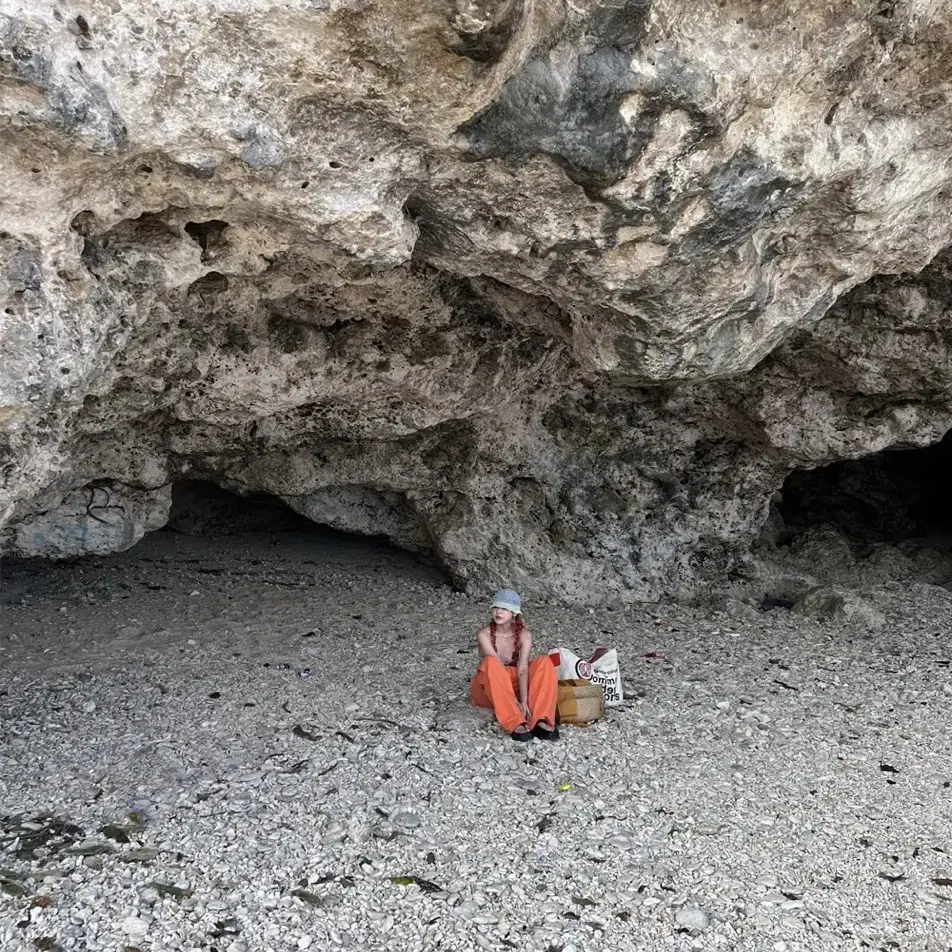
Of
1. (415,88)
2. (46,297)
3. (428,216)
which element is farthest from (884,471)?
(46,297)

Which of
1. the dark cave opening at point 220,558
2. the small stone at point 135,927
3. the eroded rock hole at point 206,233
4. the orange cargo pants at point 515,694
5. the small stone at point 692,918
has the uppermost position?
the eroded rock hole at point 206,233

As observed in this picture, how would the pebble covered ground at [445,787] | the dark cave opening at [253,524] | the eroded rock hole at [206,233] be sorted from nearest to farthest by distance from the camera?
the pebble covered ground at [445,787] → the eroded rock hole at [206,233] → the dark cave opening at [253,524]

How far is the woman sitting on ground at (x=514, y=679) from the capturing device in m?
4.71

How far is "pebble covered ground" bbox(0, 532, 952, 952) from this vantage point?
10.8 feet

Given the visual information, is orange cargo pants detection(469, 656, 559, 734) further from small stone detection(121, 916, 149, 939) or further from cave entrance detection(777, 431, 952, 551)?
cave entrance detection(777, 431, 952, 551)

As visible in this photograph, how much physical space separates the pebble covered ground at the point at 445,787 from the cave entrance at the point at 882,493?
2.84m

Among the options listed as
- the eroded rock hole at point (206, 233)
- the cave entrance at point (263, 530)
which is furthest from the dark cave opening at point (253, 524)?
the eroded rock hole at point (206, 233)

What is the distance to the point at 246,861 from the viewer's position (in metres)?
3.54

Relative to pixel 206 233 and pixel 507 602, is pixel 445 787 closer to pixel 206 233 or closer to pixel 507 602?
pixel 507 602

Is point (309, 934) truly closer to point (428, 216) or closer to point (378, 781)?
point (378, 781)

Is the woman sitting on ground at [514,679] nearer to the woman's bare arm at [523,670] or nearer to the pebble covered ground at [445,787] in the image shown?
the woman's bare arm at [523,670]

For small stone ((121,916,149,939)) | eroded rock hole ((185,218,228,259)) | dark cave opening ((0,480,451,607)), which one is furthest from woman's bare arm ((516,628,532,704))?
dark cave opening ((0,480,451,607))

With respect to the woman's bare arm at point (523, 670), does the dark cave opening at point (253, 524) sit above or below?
below

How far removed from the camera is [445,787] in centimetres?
420
